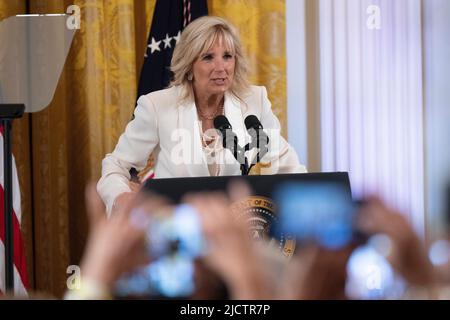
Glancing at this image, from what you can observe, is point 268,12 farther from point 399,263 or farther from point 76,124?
point 399,263

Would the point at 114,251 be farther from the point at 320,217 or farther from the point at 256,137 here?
the point at 256,137

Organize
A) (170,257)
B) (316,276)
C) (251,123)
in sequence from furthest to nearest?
1. (251,123)
2. (170,257)
3. (316,276)

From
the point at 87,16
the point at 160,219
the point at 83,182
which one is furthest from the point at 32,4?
the point at 160,219

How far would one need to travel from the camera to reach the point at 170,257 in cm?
Answer: 58

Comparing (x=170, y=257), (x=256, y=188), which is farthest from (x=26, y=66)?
(x=170, y=257)

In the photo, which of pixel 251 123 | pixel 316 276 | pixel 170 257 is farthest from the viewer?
pixel 251 123

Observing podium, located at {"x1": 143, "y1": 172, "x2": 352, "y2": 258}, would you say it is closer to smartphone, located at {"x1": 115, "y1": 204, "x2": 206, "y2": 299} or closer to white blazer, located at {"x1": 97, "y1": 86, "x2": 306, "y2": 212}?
smartphone, located at {"x1": 115, "y1": 204, "x2": 206, "y2": 299}

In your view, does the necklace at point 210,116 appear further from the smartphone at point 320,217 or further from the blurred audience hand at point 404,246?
the blurred audience hand at point 404,246

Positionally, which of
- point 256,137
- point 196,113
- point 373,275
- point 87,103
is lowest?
point 373,275

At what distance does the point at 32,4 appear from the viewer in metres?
3.85

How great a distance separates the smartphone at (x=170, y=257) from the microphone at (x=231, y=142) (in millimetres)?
1370

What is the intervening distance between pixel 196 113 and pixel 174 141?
149 millimetres
